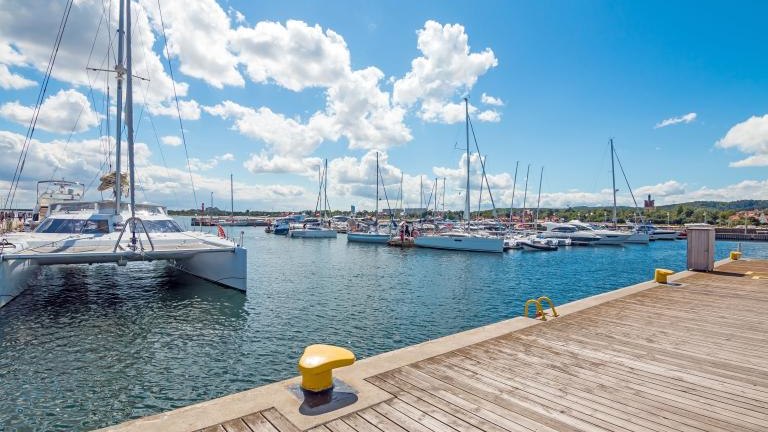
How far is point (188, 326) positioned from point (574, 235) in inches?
2319

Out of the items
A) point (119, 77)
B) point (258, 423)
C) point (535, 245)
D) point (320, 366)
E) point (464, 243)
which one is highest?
point (119, 77)

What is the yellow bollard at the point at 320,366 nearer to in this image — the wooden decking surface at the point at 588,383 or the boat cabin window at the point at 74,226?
the wooden decking surface at the point at 588,383

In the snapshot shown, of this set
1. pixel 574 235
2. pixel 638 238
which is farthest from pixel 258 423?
pixel 638 238

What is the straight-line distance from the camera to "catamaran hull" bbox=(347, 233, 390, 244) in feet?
191

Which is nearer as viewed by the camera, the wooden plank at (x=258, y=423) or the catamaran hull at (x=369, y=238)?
the wooden plank at (x=258, y=423)

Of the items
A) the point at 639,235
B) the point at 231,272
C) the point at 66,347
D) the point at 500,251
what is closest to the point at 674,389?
the point at 66,347

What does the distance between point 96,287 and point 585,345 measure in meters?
20.8

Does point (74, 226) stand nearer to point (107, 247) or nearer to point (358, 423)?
point (107, 247)

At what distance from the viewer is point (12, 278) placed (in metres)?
14.0

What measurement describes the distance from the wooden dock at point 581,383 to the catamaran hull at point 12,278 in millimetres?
13840

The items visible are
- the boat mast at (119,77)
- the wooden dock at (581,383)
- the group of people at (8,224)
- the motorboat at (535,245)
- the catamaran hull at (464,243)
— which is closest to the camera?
the wooden dock at (581,383)

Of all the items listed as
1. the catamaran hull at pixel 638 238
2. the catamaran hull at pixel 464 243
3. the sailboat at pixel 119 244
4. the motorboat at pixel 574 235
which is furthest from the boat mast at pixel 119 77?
the catamaran hull at pixel 638 238

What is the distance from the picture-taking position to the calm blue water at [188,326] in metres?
7.87

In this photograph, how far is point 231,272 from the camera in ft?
57.0
